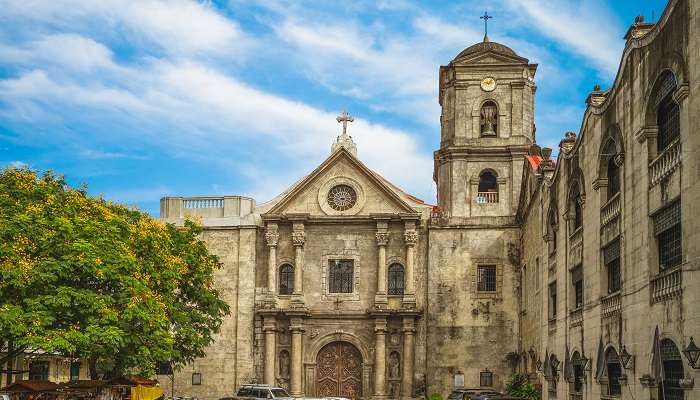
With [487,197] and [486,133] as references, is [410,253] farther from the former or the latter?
[486,133]

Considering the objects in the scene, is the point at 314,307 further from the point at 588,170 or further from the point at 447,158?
the point at 588,170

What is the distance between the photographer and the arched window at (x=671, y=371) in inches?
669

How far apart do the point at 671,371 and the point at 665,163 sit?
3.87m

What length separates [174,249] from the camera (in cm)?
3450

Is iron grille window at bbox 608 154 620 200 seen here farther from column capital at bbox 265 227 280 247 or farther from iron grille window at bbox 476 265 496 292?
column capital at bbox 265 227 280 247

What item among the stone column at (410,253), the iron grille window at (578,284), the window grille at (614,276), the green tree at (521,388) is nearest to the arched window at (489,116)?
the stone column at (410,253)

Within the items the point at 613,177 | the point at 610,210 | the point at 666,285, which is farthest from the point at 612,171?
the point at 666,285

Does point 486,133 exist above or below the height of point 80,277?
above

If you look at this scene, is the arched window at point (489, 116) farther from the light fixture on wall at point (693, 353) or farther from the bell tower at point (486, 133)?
the light fixture on wall at point (693, 353)

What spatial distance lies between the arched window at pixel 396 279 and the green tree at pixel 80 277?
45.3ft

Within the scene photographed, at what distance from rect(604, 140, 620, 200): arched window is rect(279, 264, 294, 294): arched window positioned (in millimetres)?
23045

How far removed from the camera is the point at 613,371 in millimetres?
22312

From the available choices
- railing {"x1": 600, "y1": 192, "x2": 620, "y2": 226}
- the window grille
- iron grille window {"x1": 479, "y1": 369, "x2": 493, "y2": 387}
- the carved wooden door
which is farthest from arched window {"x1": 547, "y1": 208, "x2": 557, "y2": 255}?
the carved wooden door

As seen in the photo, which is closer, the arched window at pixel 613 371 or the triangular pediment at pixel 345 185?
the arched window at pixel 613 371
